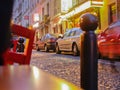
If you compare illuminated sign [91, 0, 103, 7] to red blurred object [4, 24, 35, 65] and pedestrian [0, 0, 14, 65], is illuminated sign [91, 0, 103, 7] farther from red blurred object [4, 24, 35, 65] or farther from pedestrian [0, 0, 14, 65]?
pedestrian [0, 0, 14, 65]

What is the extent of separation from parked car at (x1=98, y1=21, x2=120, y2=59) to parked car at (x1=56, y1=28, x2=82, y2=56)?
10.2 ft

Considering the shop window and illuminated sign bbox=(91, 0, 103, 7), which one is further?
illuminated sign bbox=(91, 0, 103, 7)

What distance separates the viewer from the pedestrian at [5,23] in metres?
0.86

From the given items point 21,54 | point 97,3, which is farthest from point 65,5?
point 21,54

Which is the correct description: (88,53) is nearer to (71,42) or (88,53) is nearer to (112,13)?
(71,42)

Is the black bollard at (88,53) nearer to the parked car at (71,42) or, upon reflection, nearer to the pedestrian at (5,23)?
the pedestrian at (5,23)

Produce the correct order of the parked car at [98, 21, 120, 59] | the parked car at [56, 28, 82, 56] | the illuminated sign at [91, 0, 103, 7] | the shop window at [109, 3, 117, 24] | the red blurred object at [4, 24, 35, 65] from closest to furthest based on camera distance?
the red blurred object at [4, 24, 35, 65], the parked car at [98, 21, 120, 59], the parked car at [56, 28, 82, 56], the shop window at [109, 3, 117, 24], the illuminated sign at [91, 0, 103, 7]

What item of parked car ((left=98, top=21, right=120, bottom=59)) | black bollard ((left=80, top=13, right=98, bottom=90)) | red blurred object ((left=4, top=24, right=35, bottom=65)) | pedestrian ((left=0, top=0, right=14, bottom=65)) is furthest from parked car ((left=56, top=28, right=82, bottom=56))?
pedestrian ((left=0, top=0, right=14, bottom=65))

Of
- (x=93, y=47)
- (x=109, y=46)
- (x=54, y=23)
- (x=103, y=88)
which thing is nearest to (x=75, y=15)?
(x=54, y=23)

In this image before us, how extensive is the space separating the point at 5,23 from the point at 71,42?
1596 cm

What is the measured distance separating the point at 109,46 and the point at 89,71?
9.23m

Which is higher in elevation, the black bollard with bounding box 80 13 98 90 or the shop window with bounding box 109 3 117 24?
the shop window with bounding box 109 3 117 24

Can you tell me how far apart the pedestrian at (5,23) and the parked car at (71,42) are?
47.9 ft

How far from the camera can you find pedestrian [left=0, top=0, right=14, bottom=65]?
0.86 metres
